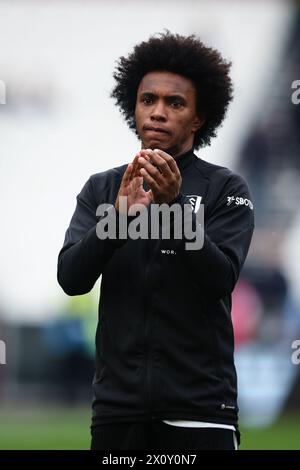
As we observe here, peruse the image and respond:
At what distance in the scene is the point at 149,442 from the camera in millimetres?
3875

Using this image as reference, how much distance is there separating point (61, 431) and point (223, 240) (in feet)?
26.7

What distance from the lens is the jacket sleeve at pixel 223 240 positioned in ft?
12.4

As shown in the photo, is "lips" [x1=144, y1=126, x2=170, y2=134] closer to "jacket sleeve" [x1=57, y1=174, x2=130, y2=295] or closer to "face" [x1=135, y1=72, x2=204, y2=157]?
"face" [x1=135, y1=72, x2=204, y2=157]

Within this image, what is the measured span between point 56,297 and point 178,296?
1060cm

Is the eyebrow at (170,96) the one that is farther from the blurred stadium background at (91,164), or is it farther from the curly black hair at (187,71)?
the blurred stadium background at (91,164)

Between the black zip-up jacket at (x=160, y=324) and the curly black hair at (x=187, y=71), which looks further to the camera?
the curly black hair at (x=187, y=71)

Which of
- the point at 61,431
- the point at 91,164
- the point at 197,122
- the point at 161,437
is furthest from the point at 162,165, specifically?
the point at 91,164
